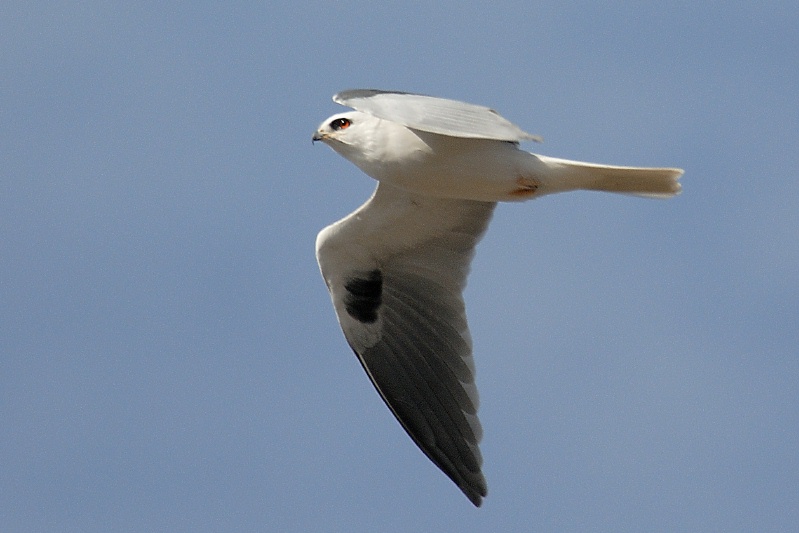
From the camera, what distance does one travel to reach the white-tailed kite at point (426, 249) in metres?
8.72

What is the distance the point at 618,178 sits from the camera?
8.80 metres

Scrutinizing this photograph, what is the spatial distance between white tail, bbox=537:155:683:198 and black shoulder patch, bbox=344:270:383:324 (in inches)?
75.2

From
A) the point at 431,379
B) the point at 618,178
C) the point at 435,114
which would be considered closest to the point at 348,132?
the point at 435,114

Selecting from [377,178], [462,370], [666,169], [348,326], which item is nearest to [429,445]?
[462,370]

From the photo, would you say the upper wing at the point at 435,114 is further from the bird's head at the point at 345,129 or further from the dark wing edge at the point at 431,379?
the dark wing edge at the point at 431,379

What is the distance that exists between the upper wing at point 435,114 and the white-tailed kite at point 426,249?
0.23 meters

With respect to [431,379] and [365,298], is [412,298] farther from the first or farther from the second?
[431,379]

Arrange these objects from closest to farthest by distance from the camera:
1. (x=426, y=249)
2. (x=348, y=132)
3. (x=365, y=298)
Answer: (x=348, y=132) < (x=426, y=249) < (x=365, y=298)

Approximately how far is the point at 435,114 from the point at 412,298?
2554 millimetres

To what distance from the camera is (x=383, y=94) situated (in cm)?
809

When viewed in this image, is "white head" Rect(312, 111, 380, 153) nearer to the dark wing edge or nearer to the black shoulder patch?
the black shoulder patch

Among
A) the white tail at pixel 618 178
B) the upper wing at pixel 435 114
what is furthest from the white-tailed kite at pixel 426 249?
the upper wing at pixel 435 114

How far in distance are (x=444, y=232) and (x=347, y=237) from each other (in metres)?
0.73

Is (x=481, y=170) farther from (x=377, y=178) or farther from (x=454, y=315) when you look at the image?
(x=454, y=315)
